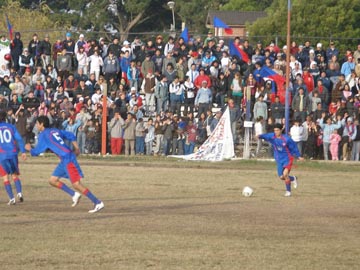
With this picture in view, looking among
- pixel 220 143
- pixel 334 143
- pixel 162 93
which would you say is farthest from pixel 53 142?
pixel 162 93

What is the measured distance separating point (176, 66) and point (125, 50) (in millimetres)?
2089

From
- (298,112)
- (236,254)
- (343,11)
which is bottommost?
(236,254)

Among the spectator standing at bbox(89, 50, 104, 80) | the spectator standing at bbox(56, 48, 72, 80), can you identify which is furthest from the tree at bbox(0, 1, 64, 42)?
the spectator standing at bbox(89, 50, 104, 80)

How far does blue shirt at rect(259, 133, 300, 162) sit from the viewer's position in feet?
72.6

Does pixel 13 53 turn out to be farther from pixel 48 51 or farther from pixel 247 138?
pixel 247 138

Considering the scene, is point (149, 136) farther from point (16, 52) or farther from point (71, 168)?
point (71, 168)

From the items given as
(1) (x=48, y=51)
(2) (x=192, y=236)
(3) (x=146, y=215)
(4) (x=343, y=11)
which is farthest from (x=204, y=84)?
(4) (x=343, y=11)

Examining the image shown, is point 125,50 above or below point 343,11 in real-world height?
below

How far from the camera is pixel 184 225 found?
16.9 m

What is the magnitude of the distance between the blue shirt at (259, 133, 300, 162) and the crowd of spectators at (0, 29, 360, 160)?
9.89 meters

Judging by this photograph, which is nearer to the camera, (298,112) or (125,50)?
(298,112)

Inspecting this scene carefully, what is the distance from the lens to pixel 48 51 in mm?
36969

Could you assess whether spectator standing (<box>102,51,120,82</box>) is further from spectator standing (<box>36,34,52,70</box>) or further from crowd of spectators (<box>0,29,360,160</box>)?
spectator standing (<box>36,34,52,70</box>)

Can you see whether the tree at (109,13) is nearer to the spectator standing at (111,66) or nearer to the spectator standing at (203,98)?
the spectator standing at (111,66)
